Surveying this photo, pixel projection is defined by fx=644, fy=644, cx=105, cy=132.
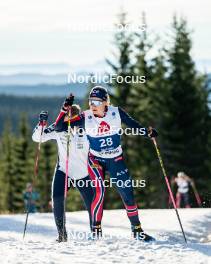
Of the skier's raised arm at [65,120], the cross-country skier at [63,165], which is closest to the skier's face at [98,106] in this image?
the skier's raised arm at [65,120]

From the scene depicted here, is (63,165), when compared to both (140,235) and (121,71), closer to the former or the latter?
(140,235)

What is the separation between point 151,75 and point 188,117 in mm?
3864

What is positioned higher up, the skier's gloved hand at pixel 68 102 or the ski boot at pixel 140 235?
the skier's gloved hand at pixel 68 102

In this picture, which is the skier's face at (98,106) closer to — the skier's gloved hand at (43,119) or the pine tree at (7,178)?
the skier's gloved hand at (43,119)

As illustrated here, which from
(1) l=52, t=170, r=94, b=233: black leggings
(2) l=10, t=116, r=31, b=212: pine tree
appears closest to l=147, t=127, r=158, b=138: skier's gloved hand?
(1) l=52, t=170, r=94, b=233: black leggings

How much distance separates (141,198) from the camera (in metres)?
42.1

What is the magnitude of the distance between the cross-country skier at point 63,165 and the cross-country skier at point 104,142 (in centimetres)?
35

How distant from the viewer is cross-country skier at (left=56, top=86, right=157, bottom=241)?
8633mm

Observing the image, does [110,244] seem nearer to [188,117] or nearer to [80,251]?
[80,251]

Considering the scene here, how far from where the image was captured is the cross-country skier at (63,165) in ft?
30.1

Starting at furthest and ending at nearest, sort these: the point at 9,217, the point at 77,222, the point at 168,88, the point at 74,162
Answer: the point at 168,88 → the point at 9,217 → the point at 77,222 → the point at 74,162

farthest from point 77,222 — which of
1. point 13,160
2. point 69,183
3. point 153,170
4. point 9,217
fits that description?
point 13,160

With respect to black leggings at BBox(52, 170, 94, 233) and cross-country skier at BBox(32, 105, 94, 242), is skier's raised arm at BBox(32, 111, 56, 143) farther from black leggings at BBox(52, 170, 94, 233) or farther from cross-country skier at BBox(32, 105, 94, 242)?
black leggings at BBox(52, 170, 94, 233)

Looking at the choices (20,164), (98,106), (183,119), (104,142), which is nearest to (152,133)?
(104,142)
